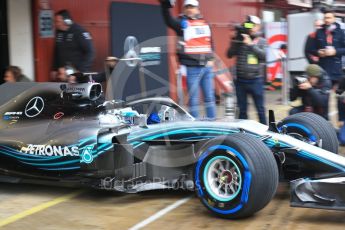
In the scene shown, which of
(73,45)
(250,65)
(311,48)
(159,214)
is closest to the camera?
(159,214)

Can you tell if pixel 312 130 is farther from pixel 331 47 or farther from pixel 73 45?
pixel 73 45

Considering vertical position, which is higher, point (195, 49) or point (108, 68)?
point (195, 49)

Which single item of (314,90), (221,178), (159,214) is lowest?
(159,214)

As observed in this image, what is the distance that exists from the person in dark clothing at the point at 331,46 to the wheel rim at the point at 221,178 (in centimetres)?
446

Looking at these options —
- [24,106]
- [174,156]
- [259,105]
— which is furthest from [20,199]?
[259,105]

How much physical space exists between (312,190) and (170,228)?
115cm

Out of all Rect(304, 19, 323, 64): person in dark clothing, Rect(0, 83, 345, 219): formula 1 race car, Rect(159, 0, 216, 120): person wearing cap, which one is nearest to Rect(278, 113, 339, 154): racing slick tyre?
Rect(0, 83, 345, 219): formula 1 race car

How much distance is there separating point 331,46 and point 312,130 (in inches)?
127

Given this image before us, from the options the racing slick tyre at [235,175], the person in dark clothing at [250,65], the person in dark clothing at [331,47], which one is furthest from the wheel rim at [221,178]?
the person in dark clothing at [331,47]

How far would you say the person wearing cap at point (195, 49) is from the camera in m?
7.17

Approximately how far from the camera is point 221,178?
459cm

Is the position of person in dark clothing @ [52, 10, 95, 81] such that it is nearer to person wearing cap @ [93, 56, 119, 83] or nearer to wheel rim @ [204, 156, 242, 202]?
person wearing cap @ [93, 56, 119, 83]

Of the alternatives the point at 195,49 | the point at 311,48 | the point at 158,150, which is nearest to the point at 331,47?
the point at 311,48

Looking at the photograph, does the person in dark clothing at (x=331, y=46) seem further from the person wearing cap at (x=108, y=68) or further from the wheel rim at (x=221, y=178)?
the wheel rim at (x=221, y=178)
